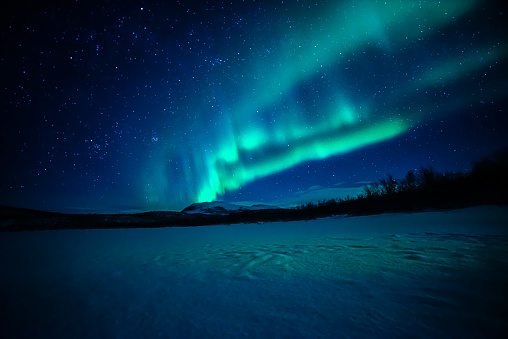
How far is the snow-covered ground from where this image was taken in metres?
1.69

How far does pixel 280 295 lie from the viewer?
2.31 metres

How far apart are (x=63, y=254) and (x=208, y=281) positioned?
4.86 m

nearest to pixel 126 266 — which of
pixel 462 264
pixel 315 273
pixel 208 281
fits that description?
pixel 208 281

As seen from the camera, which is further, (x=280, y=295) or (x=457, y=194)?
(x=457, y=194)

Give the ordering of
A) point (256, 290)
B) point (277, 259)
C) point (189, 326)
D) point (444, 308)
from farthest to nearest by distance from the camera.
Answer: point (277, 259) → point (256, 290) → point (189, 326) → point (444, 308)

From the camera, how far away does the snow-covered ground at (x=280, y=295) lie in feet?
5.54

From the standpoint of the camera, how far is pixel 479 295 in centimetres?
190

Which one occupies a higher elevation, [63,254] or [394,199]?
[394,199]

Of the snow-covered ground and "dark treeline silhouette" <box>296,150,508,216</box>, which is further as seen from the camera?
"dark treeline silhouette" <box>296,150,508,216</box>

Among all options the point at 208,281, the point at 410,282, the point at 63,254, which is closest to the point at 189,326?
the point at 208,281

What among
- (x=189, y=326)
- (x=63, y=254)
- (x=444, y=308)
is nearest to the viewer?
(x=444, y=308)

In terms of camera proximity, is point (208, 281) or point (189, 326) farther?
point (208, 281)

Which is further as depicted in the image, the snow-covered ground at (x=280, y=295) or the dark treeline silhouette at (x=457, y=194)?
the dark treeline silhouette at (x=457, y=194)

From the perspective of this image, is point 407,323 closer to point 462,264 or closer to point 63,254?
point 462,264
